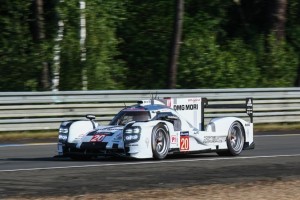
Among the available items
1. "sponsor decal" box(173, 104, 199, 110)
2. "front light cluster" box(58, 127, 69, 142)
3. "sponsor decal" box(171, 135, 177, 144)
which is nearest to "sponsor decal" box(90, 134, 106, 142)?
"front light cluster" box(58, 127, 69, 142)

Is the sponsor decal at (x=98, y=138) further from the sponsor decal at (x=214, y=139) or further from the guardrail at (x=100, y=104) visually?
the guardrail at (x=100, y=104)

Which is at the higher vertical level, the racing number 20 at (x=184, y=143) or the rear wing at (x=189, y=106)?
the rear wing at (x=189, y=106)

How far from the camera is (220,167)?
1373cm

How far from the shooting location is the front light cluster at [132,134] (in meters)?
13.9

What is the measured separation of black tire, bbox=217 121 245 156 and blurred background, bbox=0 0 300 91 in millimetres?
9644

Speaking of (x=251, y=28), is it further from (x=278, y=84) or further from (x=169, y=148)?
(x=169, y=148)

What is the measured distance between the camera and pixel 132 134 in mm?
13945

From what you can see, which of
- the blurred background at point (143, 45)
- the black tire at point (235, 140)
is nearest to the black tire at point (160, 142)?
the black tire at point (235, 140)

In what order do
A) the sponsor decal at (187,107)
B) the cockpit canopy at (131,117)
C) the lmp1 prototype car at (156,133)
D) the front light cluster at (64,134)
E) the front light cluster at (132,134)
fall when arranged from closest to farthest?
the front light cluster at (132,134) < the lmp1 prototype car at (156,133) < the front light cluster at (64,134) < the cockpit canopy at (131,117) < the sponsor decal at (187,107)

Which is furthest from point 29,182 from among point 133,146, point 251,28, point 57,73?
point 251,28

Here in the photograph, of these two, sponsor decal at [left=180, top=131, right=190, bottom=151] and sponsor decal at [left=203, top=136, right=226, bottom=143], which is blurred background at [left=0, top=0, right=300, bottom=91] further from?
sponsor decal at [left=180, top=131, right=190, bottom=151]

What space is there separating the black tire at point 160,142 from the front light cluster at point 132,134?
0.34m

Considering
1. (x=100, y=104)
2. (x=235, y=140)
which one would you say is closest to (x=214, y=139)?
(x=235, y=140)

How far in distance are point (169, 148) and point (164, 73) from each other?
1359 cm
